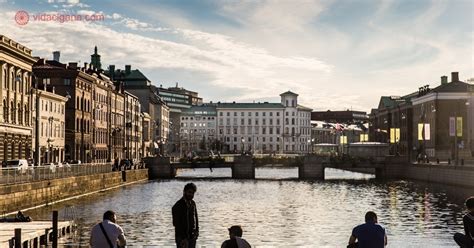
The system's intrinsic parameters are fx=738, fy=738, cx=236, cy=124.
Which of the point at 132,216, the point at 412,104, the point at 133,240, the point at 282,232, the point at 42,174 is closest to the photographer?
the point at 133,240

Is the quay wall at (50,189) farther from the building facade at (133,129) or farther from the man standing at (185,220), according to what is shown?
the building facade at (133,129)

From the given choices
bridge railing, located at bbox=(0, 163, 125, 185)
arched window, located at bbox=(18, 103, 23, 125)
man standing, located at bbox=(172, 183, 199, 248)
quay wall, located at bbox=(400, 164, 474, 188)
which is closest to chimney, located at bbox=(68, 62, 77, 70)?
arched window, located at bbox=(18, 103, 23, 125)

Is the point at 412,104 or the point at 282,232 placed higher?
the point at 412,104

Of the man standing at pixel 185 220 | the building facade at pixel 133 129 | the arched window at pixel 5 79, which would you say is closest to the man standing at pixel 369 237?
the man standing at pixel 185 220

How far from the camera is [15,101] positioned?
9094 centimetres

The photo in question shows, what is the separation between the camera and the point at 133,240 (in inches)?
1594

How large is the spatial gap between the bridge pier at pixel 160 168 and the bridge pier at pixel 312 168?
965 inches

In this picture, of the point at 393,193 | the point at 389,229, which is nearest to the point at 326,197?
the point at 393,193

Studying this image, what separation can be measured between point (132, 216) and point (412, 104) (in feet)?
454

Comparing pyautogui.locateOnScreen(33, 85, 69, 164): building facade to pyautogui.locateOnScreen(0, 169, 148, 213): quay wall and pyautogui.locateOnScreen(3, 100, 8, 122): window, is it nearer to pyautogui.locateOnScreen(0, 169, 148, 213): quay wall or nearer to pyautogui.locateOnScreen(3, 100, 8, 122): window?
pyautogui.locateOnScreen(0, 169, 148, 213): quay wall

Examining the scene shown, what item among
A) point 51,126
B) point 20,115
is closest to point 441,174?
point 51,126

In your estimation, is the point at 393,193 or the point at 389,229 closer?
the point at 389,229

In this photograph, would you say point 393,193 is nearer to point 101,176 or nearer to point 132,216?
point 101,176

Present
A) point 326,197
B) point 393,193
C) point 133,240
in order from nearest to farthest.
Answer: 1. point 133,240
2. point 326,197
3. point 393,193
